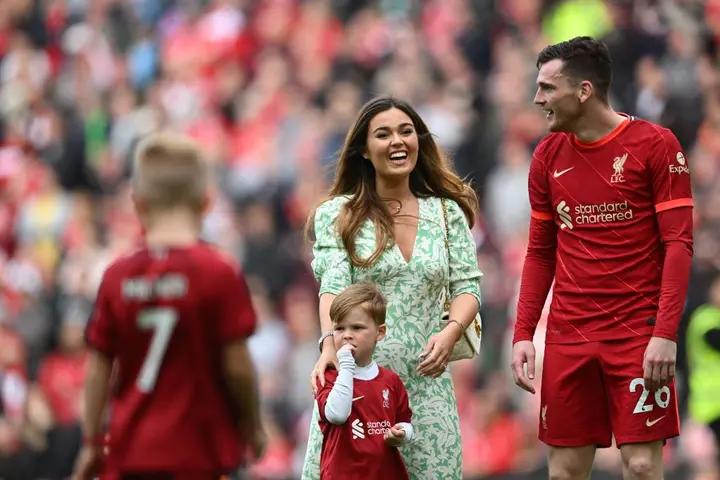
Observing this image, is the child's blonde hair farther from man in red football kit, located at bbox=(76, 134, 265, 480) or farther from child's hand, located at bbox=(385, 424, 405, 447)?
man in red football kit, located at bbox=(76, 134, 265, 480)

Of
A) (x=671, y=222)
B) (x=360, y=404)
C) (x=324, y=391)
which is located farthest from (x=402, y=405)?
(x=671, y=222)

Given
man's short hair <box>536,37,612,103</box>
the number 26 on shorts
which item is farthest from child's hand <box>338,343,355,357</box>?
man's short hair <box>536,37,612,103</box>

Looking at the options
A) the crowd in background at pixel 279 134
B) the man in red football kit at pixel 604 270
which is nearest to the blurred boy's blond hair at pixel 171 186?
the man in red football kit at pixel 604 270

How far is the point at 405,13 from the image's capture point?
760 inches

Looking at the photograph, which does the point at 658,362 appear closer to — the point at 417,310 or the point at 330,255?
the point at 417,310

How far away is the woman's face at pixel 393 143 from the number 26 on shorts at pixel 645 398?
59.6 inches

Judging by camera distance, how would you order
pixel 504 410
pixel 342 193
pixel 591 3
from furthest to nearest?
pixel 591 3 < pixel 504 410 < pixel 342 193

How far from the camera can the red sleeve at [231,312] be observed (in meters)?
6.26

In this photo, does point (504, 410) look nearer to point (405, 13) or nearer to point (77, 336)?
point (77, 336)

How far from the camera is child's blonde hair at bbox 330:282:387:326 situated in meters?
7.50

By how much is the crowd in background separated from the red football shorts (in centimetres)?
479

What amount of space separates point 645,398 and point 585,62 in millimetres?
1630

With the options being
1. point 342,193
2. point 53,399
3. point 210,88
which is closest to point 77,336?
point 53,399

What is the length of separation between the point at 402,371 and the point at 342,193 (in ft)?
3.30
